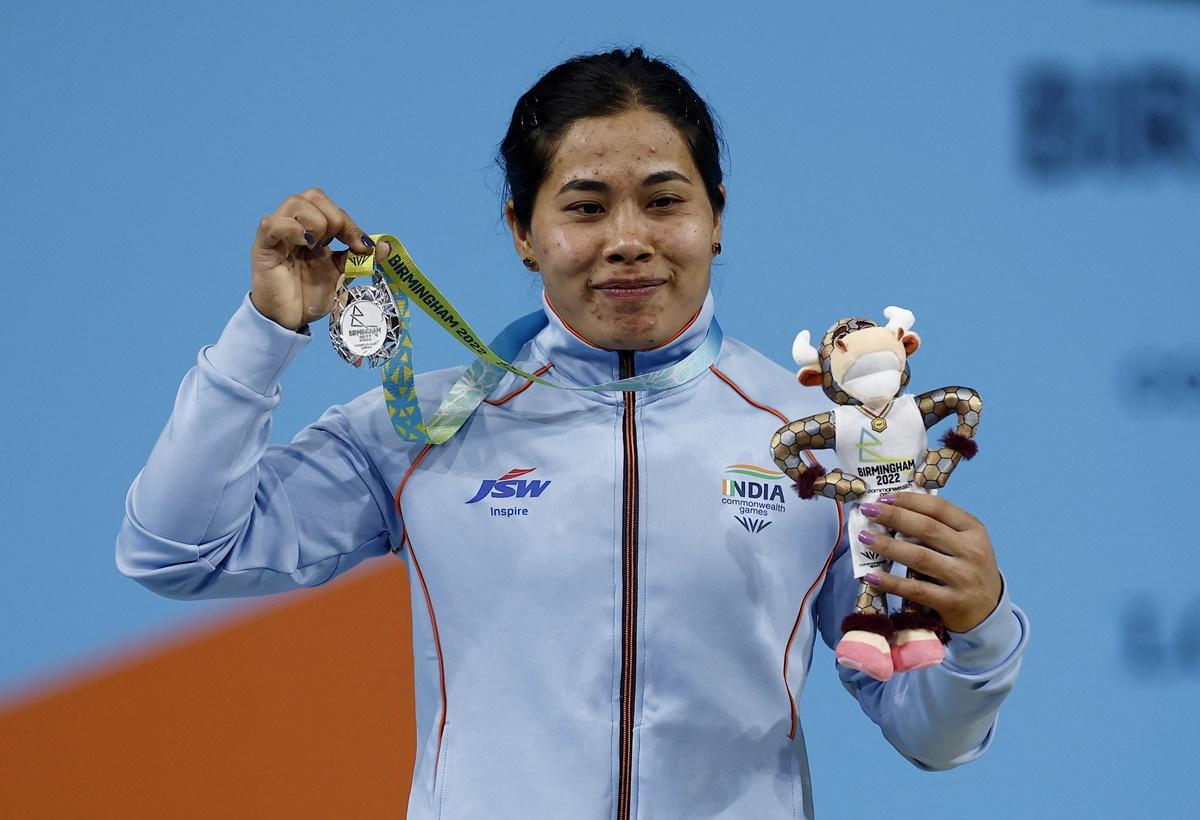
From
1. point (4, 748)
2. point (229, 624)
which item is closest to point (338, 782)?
point (229, 624)

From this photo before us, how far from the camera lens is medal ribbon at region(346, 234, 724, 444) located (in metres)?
1.19

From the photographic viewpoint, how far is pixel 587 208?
1.19 meters

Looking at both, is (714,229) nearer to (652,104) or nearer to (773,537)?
(652,104)

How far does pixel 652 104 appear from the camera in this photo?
121cm

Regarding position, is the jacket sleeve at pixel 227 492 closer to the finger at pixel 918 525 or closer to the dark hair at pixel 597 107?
the dark hair at pixel 597 107

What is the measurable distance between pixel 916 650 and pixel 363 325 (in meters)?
0.47

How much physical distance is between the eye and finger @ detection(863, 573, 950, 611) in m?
0.38

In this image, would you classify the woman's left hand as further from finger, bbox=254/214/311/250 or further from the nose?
finger, bbox=254/214/311/250

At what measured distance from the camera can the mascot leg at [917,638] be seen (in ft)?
3.33

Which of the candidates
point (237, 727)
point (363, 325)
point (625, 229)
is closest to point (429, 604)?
point (363, 325)

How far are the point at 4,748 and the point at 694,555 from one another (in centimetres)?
123

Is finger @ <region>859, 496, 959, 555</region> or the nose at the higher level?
the nose

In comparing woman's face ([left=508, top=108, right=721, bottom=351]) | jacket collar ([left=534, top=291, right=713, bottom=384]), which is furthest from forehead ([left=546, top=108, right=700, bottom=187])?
jacket collar ([left=534, top=291, right=713, bottom=384])

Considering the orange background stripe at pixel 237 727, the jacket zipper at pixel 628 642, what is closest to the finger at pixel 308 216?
the jacket zipper at pixel 628 642
